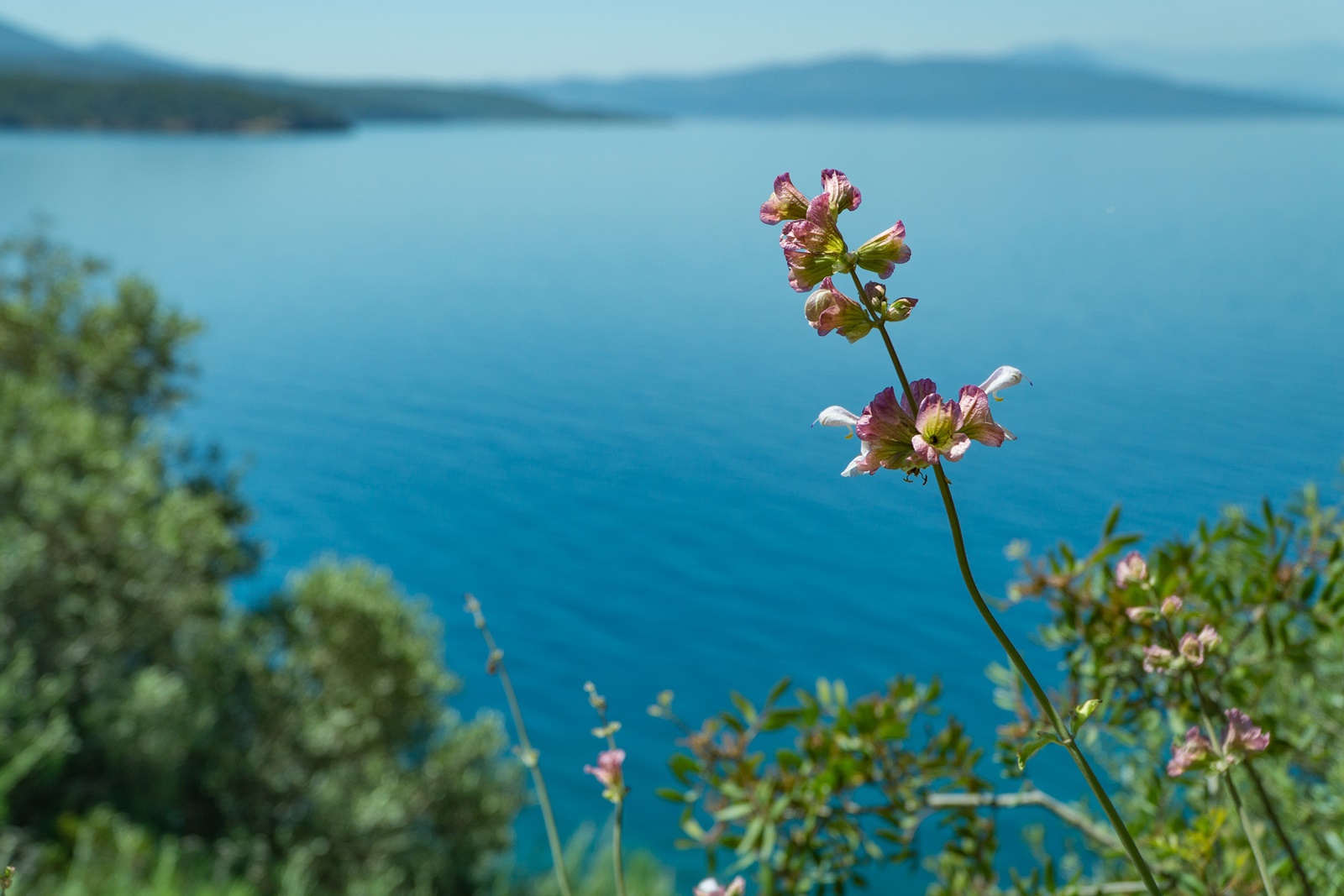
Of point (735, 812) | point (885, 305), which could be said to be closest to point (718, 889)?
point (885, 305)

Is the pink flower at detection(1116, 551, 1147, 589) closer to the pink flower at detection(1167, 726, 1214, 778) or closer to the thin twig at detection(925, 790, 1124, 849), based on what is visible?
the pink flower at detection(1167, 726, 1214, 778)

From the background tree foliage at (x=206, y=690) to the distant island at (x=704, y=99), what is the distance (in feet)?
348

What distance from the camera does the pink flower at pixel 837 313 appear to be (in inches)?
34.1

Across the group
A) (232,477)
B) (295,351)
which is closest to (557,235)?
(295,351)

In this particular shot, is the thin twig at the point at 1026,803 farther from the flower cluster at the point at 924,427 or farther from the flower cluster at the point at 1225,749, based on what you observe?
the flower cluster at the point at 924,427

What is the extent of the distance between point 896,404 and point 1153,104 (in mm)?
146865

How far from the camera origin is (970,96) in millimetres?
119125

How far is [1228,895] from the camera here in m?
1.98

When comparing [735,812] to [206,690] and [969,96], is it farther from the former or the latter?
[969,96]

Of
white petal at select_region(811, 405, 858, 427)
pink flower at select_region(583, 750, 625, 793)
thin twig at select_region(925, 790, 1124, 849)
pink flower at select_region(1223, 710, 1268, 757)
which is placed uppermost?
thin twig at select_region(925, 790, 1124, 849)

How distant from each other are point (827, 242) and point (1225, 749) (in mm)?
793

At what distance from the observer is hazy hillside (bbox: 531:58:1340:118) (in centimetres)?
11800

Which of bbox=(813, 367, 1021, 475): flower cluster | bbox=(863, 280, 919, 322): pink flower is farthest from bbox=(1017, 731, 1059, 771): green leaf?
bbox=(863, 280, 919, 322): pink flower

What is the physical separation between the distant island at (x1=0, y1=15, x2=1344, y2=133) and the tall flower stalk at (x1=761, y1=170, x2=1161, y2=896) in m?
115
